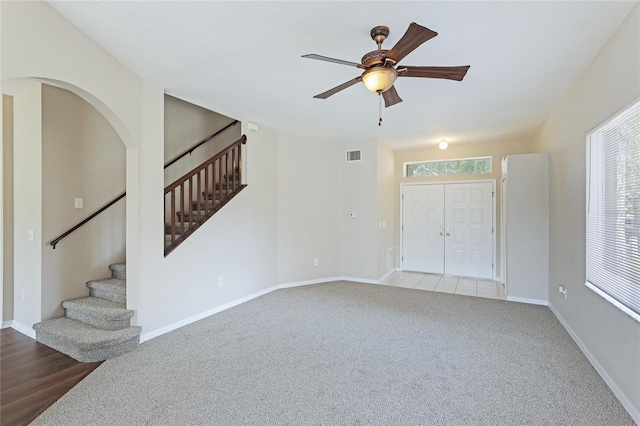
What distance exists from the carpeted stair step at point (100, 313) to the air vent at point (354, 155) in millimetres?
4441

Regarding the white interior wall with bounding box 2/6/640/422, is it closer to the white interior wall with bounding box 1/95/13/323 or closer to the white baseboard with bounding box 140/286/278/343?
the white baseboard with bounding box 140/286/278/343

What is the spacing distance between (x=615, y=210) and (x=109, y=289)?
5.12 meters

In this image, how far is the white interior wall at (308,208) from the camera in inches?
211

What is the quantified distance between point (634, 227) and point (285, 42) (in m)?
3.02

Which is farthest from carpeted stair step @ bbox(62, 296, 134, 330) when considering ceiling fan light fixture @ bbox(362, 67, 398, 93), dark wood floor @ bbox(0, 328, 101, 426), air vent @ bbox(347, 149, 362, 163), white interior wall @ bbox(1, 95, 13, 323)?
air vent @ bbox(347, 149, 362, 163)

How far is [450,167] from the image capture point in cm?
627

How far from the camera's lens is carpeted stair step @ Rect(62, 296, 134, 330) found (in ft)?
9.91

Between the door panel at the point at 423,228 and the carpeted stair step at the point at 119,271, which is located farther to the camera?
the door panel at the point at 423,228

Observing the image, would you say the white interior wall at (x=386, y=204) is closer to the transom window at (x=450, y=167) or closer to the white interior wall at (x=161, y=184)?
the transom window at (x=450, y=167)

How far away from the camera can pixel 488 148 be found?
5.87 meters

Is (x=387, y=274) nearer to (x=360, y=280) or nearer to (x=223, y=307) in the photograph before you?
(x=360, y=280)

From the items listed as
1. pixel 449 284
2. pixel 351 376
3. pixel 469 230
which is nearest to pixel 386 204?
pixel 469 230

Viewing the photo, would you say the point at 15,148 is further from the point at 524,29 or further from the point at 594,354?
the point at 594,354

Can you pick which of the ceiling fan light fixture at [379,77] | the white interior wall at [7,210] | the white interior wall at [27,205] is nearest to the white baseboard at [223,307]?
the white interior wall at [27,205]
